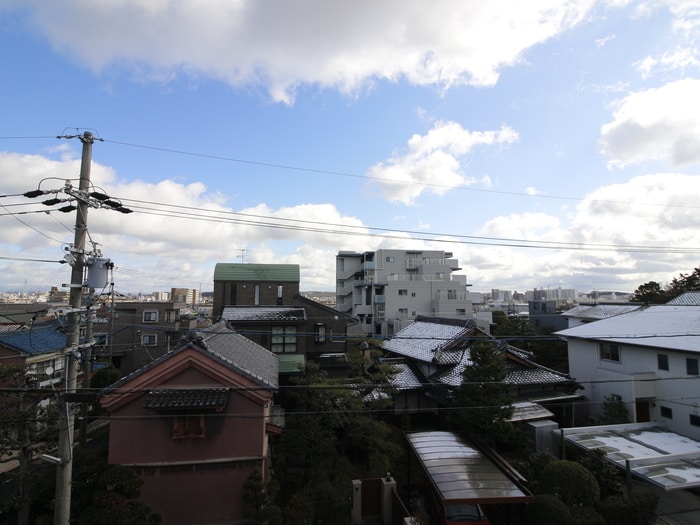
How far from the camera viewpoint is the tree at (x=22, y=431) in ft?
39.4

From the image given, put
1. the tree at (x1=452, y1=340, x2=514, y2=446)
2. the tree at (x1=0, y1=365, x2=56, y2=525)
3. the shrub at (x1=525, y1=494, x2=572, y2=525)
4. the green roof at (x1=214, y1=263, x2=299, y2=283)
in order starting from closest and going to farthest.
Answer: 1. the tree at (x1=0, y1=365, x2=56, y2=525)
2. the shrub at (x1=525, y1=494, x2=572, y2=525)
3. the tree at (x1=452, y1=340, x2=514, y2=446)
4. the green roof at (x1=214, y1=263, x2=299, y2=283)

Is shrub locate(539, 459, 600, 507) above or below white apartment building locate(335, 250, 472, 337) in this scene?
A: below

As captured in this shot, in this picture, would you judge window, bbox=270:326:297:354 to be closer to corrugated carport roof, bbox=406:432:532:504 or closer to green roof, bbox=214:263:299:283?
green roof, bbox=214:263:299:283

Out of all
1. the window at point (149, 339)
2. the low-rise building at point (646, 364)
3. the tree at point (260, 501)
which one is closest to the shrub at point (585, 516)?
the low-rise building at point (646, 364)

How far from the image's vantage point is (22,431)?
43.6 feet

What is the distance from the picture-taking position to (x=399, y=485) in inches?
674

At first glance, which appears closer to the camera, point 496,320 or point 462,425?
point 462,425

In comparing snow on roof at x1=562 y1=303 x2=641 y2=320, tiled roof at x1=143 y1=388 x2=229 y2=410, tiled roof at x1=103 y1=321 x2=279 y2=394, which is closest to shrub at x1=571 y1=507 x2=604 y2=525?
tiled roof at x1=103 y1=321 x2=279 y2=394

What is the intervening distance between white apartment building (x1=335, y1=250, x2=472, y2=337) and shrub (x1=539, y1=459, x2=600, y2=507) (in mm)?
44616

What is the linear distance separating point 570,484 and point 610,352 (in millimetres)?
17250

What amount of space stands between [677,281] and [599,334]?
35745 mm

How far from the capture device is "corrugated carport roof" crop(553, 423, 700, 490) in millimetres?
14790

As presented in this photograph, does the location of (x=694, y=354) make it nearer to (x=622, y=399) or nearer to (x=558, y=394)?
(x=622, y=399)

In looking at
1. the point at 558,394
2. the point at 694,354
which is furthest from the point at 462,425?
the point at 694,354
